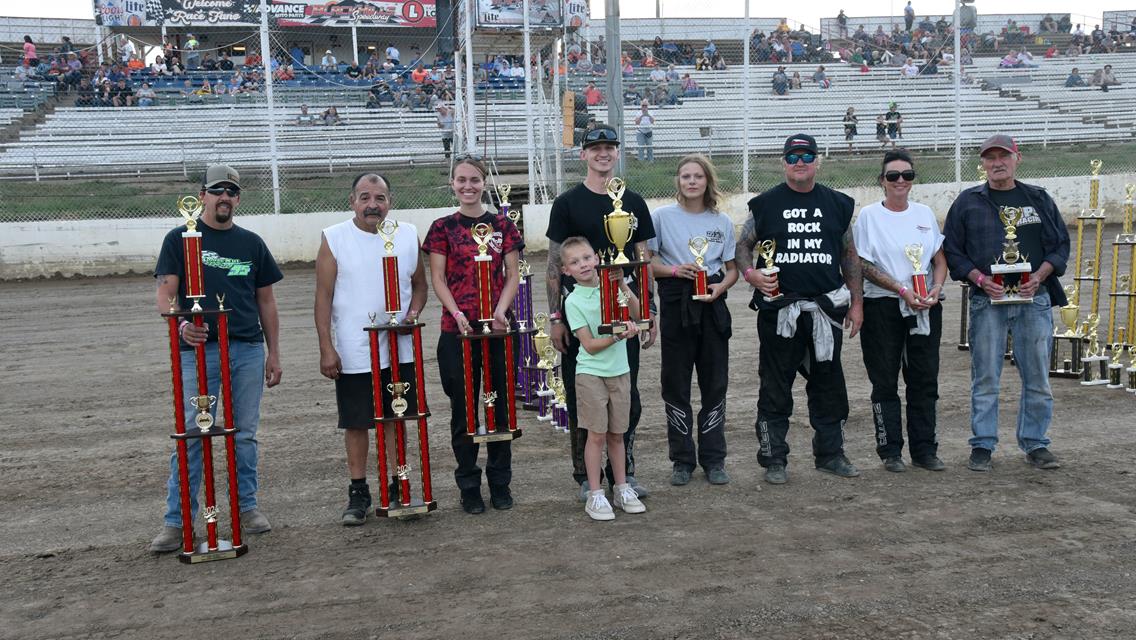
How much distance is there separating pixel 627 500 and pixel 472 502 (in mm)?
859

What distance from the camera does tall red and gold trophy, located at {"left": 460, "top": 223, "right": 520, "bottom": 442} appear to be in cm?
538

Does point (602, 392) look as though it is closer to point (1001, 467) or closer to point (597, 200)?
point (597, 200)

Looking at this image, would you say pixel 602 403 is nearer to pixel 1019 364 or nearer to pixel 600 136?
pixel 600 136

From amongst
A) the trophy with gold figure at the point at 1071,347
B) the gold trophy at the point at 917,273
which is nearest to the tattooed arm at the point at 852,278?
the gold trophy at the point at 917,273

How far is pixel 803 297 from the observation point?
6055 mm

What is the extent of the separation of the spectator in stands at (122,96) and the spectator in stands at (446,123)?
6.30 meters

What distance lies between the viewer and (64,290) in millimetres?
15367

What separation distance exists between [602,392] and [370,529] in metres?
1.45

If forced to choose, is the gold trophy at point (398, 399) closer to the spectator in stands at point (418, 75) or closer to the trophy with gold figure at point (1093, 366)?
the trophy with gold figure at point (1093, 366)

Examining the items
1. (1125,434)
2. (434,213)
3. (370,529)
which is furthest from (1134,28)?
(370,529)

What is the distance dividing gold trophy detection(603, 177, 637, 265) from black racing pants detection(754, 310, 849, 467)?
1247mm

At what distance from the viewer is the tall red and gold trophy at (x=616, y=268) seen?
529 centimetres

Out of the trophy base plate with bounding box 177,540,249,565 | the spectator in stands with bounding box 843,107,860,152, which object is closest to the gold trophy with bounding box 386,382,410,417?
the trophy base plate with bounding box 177,540,249,565

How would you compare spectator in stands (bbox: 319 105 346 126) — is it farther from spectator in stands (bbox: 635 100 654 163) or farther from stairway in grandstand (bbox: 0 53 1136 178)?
spectator in stands (bbox: 635 100 654 163)
